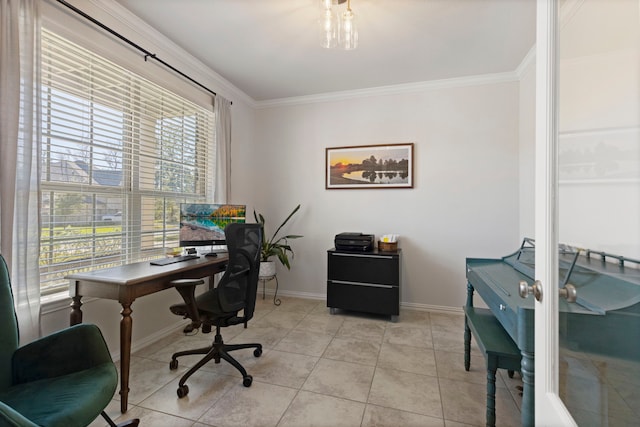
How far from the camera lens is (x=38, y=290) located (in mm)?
1612

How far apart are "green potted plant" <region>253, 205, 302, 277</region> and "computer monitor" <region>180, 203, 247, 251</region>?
0.61 m

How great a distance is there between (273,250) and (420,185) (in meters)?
1.95

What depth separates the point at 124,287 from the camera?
5.34ft

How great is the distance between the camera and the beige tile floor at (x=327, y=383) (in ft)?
5.10

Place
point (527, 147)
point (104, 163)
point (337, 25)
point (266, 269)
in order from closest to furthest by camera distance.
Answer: point (337, 25), point (104, 163), point (527, 147), point (266, 269)

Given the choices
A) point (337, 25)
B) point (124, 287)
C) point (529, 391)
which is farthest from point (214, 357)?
point (337, 25)

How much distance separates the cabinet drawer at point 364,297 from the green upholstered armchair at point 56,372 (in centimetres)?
207

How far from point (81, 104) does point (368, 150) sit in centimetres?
271

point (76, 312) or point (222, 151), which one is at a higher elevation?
point (222, 151)

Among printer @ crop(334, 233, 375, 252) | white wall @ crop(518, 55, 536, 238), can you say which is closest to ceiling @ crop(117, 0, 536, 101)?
white wall @ crop(518, 55, 536, 238)

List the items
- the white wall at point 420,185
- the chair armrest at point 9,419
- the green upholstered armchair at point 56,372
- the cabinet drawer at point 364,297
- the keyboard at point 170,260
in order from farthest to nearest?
the white wall at point 420,185 → the cabinet drawer at point 364,297 → the keyboard at point 170,260 → the green upholstered armchair at point 56,372 → the chair armrest at point 9,419

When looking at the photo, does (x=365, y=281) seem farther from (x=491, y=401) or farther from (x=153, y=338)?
(x=153, y=338)

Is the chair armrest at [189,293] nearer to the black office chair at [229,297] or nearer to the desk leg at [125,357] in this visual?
the black office chair at [229,297]

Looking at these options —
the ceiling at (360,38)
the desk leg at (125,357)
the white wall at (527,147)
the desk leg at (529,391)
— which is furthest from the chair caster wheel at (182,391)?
the white wall at (527,147)
